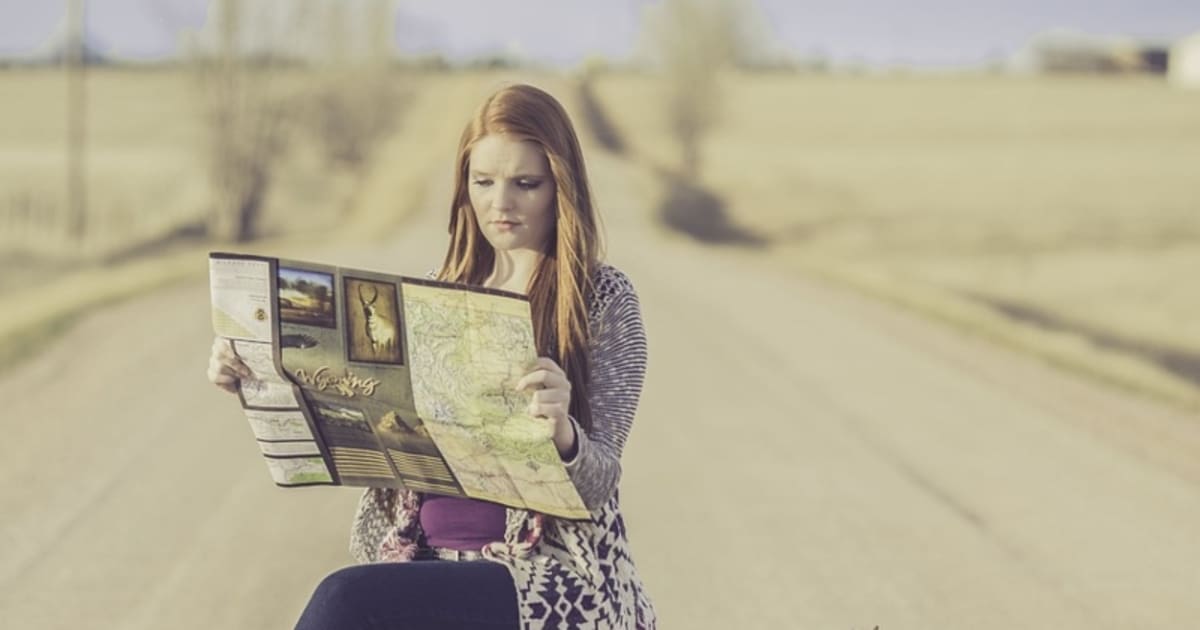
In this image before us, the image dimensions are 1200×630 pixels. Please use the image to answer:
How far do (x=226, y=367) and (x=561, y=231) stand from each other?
2.20 feet

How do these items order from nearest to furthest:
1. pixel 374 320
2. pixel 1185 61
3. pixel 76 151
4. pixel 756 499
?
pixel 374 320 < pixel 756 499 < pixel 76 151 < pixel 1185 61

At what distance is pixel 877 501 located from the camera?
7.32 m

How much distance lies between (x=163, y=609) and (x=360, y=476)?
2698mm

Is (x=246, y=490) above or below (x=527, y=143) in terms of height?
below

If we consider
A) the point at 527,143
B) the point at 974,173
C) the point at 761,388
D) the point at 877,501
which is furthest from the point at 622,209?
the point at 527,143

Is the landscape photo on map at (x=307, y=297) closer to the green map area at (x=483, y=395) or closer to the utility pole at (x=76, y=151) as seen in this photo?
the green map area at (x=483, y=395)

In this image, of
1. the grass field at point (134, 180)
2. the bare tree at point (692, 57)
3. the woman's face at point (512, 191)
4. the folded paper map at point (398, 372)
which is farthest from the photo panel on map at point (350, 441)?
the bare tree at point (692, 57)

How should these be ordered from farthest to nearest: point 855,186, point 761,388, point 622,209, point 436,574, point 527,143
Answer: point 855,186, point 622,209, point 761,388, point 527,143, point 436,574

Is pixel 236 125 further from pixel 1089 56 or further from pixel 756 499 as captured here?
pixel 1089 56

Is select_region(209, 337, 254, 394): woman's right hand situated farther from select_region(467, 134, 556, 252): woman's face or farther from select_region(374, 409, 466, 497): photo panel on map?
select_region(467, 134, 556, 252): woman's face

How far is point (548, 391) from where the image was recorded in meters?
2.39

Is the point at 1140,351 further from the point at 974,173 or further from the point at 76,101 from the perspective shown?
the point at 974,173

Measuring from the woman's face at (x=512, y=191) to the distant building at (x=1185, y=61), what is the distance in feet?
350

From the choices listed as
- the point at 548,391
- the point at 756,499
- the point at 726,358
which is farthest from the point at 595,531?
the point at 726,358
